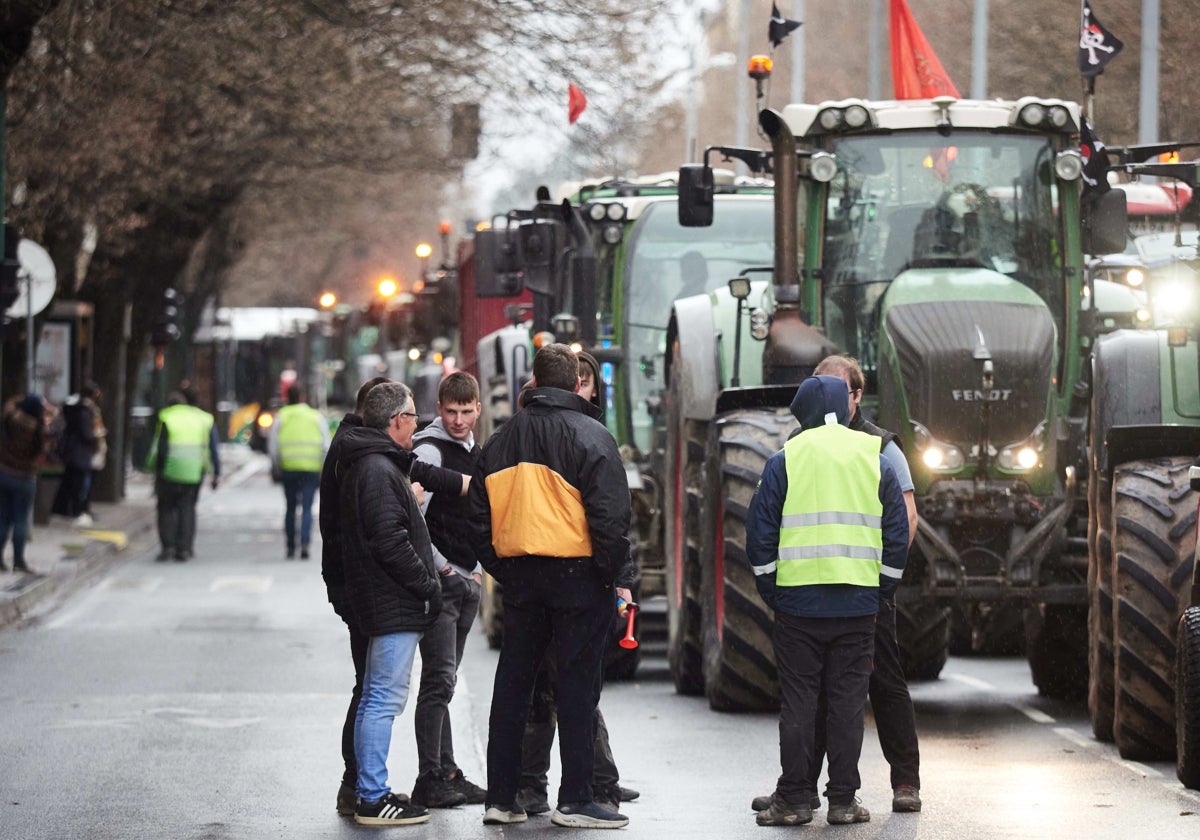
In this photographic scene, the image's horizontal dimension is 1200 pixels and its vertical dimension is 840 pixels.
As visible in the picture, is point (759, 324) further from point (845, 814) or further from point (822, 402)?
point (845, 814)

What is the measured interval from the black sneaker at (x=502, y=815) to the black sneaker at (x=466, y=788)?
56 centimetres

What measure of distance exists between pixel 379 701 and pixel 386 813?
44 cm

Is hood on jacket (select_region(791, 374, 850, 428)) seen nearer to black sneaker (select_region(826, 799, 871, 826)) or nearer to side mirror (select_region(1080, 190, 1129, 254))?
black sneaker (select_region(826, 799, 871, 826))

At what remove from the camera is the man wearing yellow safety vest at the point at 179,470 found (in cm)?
2625

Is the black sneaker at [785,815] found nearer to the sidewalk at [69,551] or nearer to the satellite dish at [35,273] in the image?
the sidewalk at [69,551]

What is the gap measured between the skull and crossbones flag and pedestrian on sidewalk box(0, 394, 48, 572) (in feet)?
36.0

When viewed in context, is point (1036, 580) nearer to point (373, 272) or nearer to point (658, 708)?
point (658, 708)

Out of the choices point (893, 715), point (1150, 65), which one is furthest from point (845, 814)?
point (1150, 65)

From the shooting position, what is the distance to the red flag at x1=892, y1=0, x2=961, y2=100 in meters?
18.0

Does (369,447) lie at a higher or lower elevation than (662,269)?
lower

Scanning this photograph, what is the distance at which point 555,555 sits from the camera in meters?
9.20

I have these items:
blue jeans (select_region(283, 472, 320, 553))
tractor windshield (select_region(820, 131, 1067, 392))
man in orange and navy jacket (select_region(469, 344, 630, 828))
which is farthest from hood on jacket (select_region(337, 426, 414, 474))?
blue jeans (select_region(283, 472, 320, 553))

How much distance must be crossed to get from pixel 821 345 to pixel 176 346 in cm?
3807

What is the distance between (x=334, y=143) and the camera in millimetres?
32031
